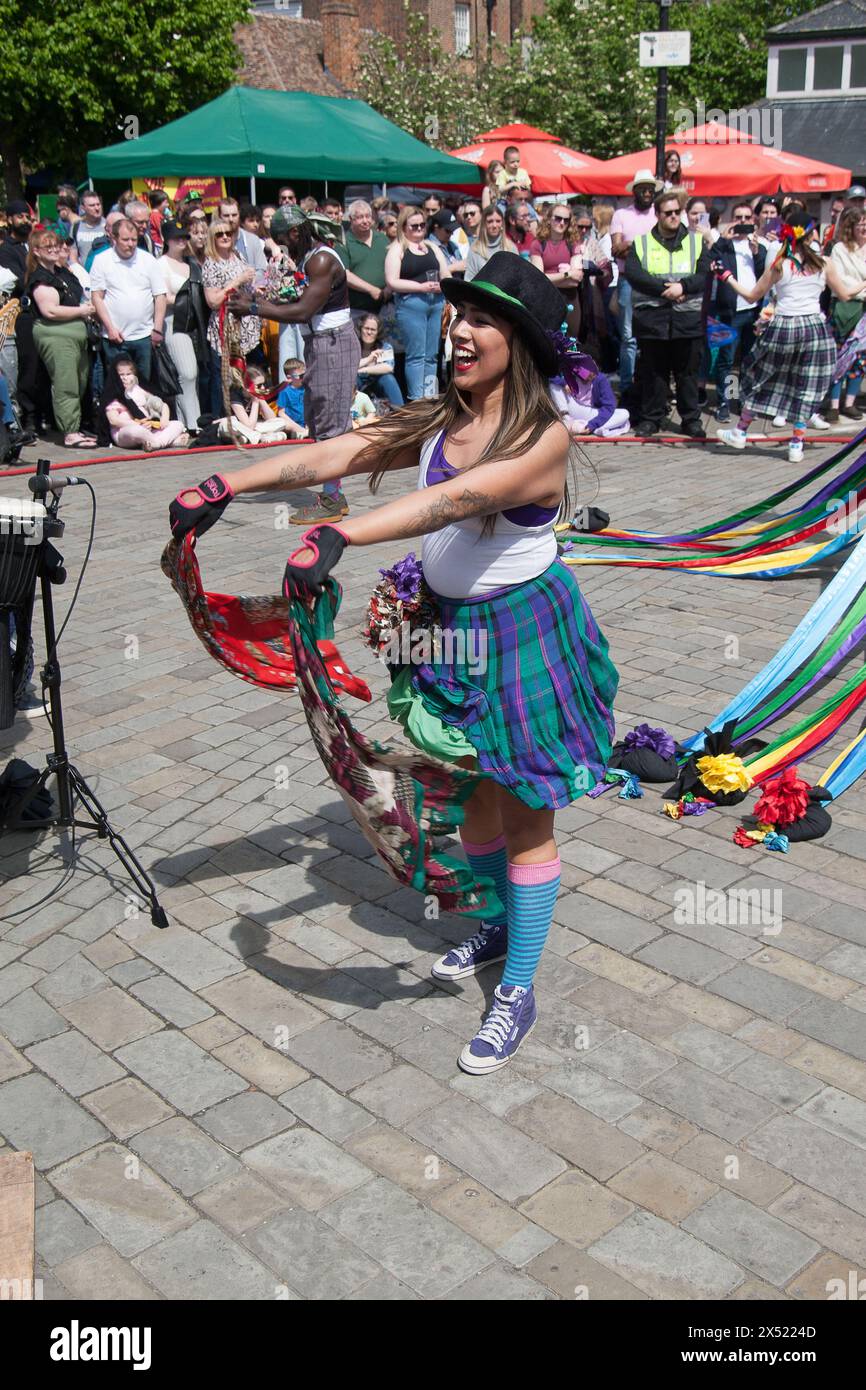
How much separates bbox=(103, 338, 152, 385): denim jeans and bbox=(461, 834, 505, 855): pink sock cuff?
967cm

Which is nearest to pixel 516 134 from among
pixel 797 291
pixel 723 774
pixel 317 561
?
pixel 797 291

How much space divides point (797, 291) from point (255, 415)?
202 inches

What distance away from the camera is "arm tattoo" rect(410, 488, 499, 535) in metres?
3.13

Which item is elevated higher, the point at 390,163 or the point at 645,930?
the point at 390,163

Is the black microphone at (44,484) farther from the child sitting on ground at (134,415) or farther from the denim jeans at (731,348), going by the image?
the denim jeans at (731,348)

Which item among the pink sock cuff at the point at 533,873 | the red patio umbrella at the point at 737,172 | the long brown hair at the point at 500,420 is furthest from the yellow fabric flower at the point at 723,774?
the red patio umbrella at the point at 737,172

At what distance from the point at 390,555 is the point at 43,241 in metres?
5.98

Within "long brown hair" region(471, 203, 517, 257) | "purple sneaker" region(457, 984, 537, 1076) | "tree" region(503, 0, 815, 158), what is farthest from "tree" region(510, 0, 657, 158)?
"purple sneaker" region(457, 984, 537, 1076)

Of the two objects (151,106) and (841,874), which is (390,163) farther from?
(151,106)

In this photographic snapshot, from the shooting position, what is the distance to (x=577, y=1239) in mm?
2996

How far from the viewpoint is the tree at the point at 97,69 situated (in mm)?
29906

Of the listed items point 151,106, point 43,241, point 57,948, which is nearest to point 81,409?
point 43,241

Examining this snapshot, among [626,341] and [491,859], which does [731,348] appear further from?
[491,859]

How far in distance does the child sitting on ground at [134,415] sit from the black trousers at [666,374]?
4441mm
